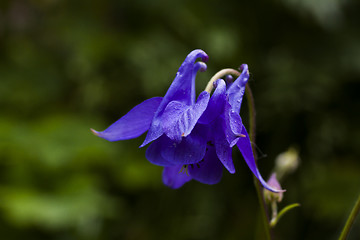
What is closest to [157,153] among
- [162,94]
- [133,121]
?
[133,121]

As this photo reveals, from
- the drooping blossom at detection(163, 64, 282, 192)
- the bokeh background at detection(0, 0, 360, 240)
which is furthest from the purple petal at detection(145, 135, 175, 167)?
the bokeh background at detection(0, 0, 360, 240)

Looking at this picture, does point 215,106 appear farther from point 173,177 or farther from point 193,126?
point 173,177

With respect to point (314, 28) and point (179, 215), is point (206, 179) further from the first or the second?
point (314, 28)

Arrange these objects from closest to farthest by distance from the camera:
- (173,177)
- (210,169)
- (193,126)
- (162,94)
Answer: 1. (193,126)
2. (210,169)
3. (173,177)
4. (162,94)

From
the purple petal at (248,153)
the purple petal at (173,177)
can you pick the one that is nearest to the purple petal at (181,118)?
the purple petal at (248,153)

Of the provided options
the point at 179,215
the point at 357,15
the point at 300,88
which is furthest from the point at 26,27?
the point at 357,15

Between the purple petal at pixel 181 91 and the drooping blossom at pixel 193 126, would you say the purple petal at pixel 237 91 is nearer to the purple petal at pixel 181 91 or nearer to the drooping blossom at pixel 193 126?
the drooping blossom at pixel 193 126
